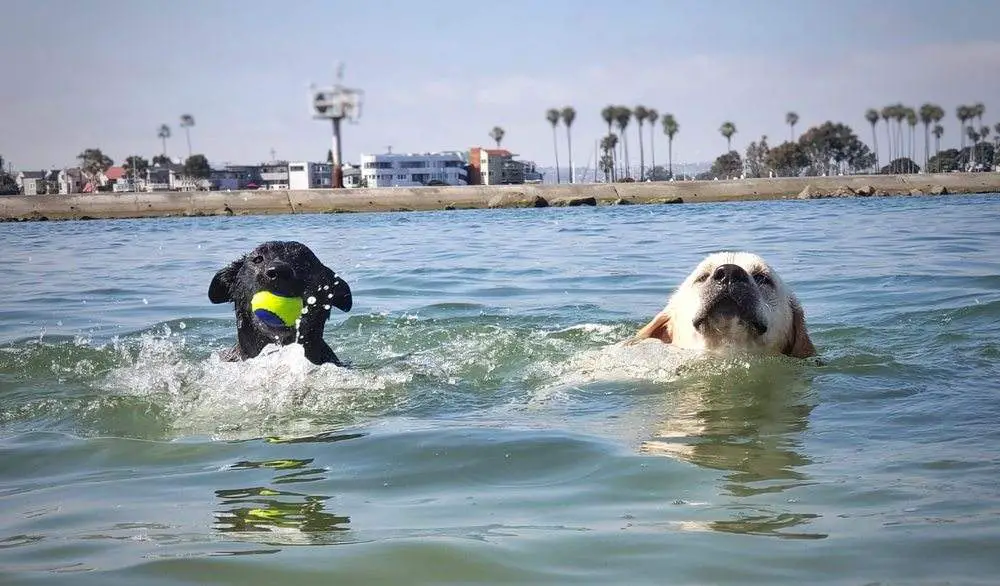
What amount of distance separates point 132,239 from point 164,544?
29093 millimetres

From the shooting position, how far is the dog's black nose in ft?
20.6

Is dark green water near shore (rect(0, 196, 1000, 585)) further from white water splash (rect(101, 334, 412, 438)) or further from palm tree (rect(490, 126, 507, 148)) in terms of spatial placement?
palm tree (rect(490, 126, 507, 148))

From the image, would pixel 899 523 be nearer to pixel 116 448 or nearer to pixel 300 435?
pixel 300 435

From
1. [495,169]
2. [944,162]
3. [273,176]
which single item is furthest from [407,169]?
[944,162]

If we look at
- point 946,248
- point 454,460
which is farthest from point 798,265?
point 454,460

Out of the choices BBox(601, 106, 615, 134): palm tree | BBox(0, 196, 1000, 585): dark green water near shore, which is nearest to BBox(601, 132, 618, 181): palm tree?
BBox(601, 106, 615, 134): palm tree

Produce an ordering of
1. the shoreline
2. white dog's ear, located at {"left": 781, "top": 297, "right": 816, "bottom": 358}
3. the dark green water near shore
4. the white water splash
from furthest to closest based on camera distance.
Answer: the shoreline < white dog's ear, located at {"left": 781, "top": 297, "right": 816, "bottom": 358} < the white water splash < the dark green water near shore

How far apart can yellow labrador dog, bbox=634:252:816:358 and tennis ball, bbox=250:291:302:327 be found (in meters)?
2.53

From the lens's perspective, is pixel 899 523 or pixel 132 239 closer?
pixel 899 523

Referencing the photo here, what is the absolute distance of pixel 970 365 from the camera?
7160 millimetres

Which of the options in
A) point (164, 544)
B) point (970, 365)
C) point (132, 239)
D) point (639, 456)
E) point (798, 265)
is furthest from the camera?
point (132, 239)

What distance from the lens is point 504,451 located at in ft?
16.2

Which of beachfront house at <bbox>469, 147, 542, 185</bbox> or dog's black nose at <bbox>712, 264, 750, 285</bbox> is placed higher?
beachfront house at <bbox>469, 147, 542, 185</bbox>

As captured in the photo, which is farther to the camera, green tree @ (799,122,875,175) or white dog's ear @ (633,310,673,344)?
green tree @ (799,122,875,175)
